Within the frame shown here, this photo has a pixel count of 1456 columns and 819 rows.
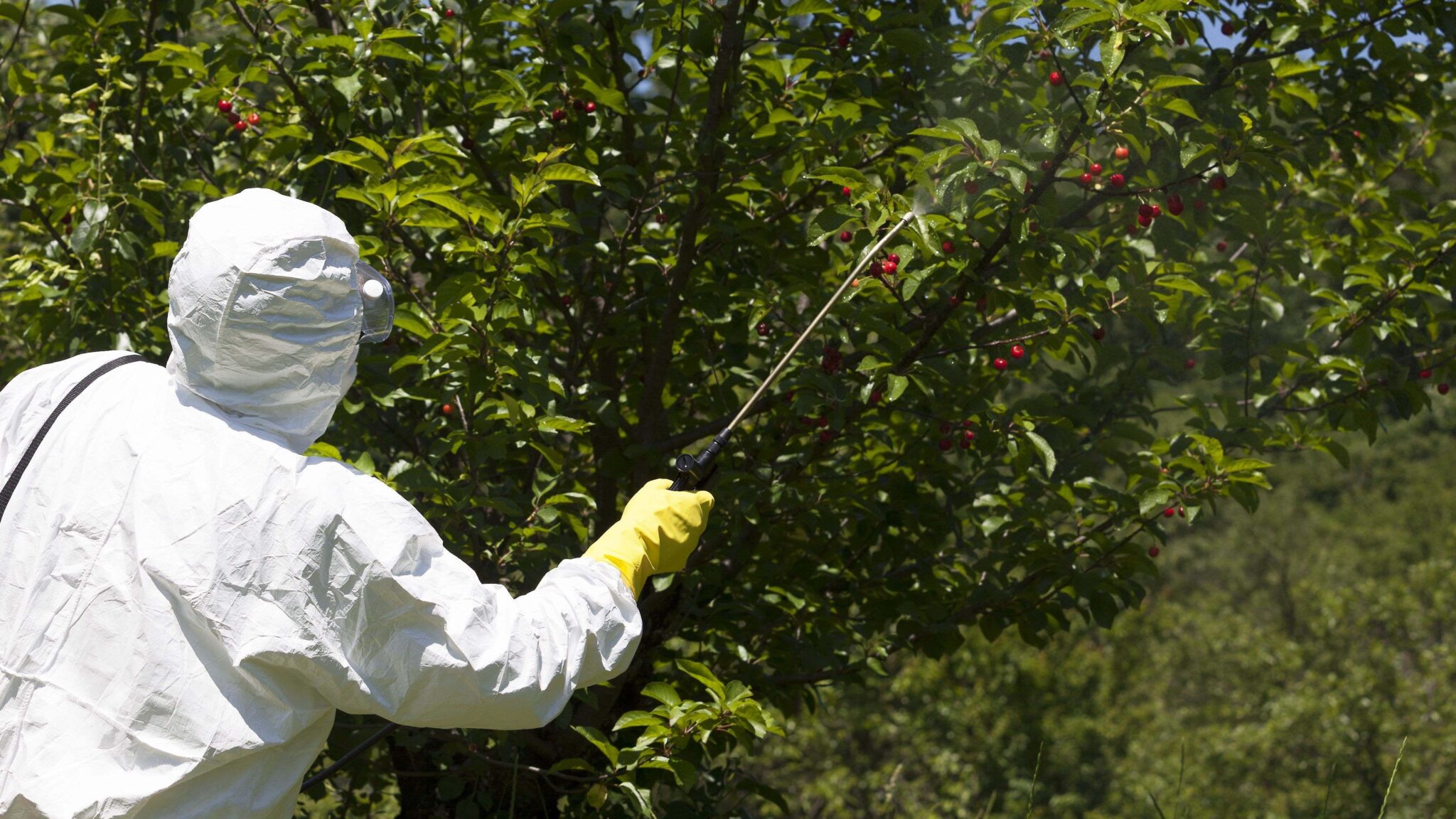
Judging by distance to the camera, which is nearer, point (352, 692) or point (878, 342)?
point (352, 692)

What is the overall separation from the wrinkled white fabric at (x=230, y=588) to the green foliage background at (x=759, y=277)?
81cm

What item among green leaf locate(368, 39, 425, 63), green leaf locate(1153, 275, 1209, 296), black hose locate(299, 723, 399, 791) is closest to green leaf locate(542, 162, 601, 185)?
green leaf locate(368, 39, 425, 63)

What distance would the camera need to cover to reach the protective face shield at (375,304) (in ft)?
5.52

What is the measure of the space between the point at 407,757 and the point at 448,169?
143 centimetres

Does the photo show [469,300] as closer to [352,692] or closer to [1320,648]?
[352,692]

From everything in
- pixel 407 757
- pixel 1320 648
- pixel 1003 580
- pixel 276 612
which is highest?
pixel 276 612

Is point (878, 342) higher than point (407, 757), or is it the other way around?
point (878, 342)

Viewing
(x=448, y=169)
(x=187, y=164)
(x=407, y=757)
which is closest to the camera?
(x=448, y=169)

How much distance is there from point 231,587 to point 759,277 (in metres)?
1.90

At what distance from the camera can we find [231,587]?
1.40 metres

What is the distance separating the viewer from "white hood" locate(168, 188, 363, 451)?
4.83 feet

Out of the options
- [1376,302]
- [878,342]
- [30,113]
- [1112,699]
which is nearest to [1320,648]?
[1112,699]

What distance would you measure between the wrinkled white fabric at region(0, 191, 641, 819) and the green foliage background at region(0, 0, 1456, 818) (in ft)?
2.65

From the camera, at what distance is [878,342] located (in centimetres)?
277
